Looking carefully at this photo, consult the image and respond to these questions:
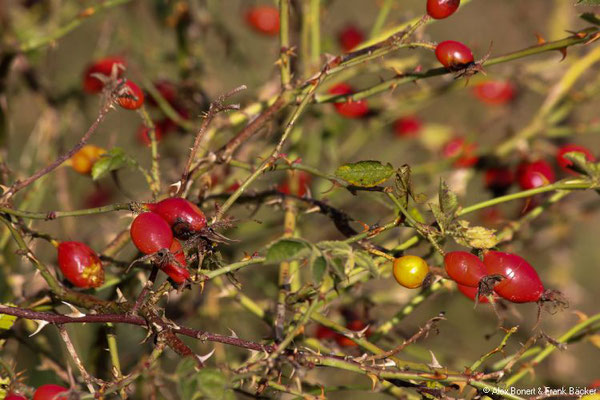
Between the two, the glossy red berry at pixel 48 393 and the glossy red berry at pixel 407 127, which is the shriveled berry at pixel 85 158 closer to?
the glossy red berry at pixel 48 393

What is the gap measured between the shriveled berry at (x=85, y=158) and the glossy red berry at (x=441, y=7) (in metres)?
0.74

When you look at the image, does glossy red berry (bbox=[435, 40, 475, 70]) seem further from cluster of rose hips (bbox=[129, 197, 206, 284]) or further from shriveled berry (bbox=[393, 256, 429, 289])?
cluster of rose hips (bbox=[129, 197, 206, 284])

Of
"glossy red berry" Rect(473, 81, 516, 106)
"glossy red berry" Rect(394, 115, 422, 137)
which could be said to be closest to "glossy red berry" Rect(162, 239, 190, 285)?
"glossy red berry" Rect(394, 115, 422, 137)

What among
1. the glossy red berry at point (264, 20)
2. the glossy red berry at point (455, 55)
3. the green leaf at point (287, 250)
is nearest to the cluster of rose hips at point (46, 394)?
the green leaf at point (287, 250)

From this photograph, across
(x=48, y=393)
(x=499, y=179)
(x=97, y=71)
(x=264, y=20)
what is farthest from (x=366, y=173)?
(x=264, y=20)

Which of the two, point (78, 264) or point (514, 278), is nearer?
point (514, 278)

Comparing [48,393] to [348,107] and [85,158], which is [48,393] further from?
[348,107]

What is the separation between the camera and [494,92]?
7.72 feet

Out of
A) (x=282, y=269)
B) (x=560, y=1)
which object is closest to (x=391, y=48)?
(x=282, y=269)

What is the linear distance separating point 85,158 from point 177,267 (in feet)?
1.95

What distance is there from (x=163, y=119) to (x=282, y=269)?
2.86 feet

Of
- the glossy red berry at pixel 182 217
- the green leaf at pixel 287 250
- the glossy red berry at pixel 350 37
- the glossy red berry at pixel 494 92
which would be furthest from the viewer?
the glossy red berry at pixel 494 92

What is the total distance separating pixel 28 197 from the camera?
1.46 m

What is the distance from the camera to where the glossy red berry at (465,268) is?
958mm
